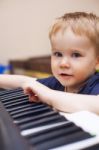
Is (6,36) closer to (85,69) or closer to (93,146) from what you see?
(85,69)

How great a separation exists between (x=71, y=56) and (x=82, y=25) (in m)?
0.10

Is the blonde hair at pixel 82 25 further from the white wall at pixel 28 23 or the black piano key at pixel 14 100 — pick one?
the white wall at pixel 28 23

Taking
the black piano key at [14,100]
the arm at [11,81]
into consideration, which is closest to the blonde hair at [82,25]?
the arm at [11,81]

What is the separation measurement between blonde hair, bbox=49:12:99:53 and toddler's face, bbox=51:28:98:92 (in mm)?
13

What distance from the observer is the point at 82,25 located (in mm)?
774

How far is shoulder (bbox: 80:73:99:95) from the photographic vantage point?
2.35 ft

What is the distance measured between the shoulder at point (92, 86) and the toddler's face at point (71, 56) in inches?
1.1

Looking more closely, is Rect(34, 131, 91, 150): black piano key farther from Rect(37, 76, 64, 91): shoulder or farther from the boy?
Rect(37, 76, 64, 91): shoulder

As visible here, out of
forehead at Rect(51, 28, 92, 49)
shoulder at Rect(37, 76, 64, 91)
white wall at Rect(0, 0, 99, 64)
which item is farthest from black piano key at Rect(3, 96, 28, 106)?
white wall at Rect(0, 0, 99, 64)

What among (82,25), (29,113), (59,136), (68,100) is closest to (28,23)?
(82,25)

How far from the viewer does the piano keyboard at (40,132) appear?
0.30 meters

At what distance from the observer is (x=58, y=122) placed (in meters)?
0.37

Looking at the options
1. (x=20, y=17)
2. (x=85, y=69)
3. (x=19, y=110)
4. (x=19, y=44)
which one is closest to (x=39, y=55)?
(x=19, y=44)

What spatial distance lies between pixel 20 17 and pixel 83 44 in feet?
A: 8.42
